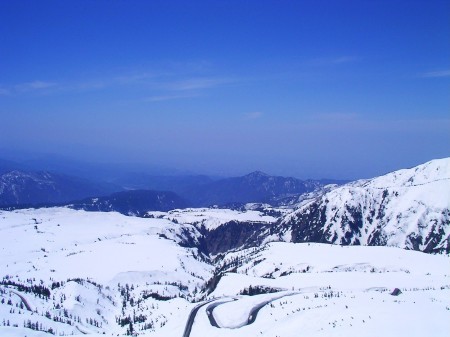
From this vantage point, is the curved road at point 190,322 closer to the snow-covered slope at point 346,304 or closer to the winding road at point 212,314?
the winding road at point 212,314

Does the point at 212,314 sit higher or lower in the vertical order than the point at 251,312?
lower

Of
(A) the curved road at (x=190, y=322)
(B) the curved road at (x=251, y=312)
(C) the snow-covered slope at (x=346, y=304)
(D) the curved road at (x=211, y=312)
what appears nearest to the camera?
(C) the snow-covered slope at (x=346, y=304)

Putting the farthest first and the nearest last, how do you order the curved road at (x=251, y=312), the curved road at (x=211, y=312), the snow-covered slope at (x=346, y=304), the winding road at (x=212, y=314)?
the curved road at (x=211, y=312), the winding road at (x=212, y=314), the curved road at (x=251, y=312), the snow-covered slope at (x=346, y=304)

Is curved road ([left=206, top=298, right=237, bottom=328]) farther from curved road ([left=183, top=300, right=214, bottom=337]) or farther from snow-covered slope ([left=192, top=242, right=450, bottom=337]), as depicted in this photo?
curved road ([left=183, top=300, right=214, bottom=337])

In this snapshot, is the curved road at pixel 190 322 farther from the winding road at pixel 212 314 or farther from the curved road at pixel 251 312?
the curved road at pixel 251 312

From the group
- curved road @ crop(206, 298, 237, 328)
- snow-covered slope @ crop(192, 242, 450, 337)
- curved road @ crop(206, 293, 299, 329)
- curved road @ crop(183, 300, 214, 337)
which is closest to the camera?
snow-covered slope @ crop(192, 242, 450, 337)

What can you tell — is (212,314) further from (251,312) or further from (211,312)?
(251,312)

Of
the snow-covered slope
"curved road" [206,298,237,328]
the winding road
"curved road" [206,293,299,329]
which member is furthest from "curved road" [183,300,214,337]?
"curved road" [206,293,299,329]

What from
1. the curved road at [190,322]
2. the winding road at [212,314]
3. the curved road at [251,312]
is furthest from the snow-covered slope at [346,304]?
the curved road at [190,322]

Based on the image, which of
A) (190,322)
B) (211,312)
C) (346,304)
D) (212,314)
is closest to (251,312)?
(212,314)

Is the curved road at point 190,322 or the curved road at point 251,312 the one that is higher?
the curved road at point 251,312

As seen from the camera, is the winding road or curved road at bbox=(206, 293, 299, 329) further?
the winding road

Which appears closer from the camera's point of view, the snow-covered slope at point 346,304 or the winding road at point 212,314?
the snow-covered slope at point 346,304
